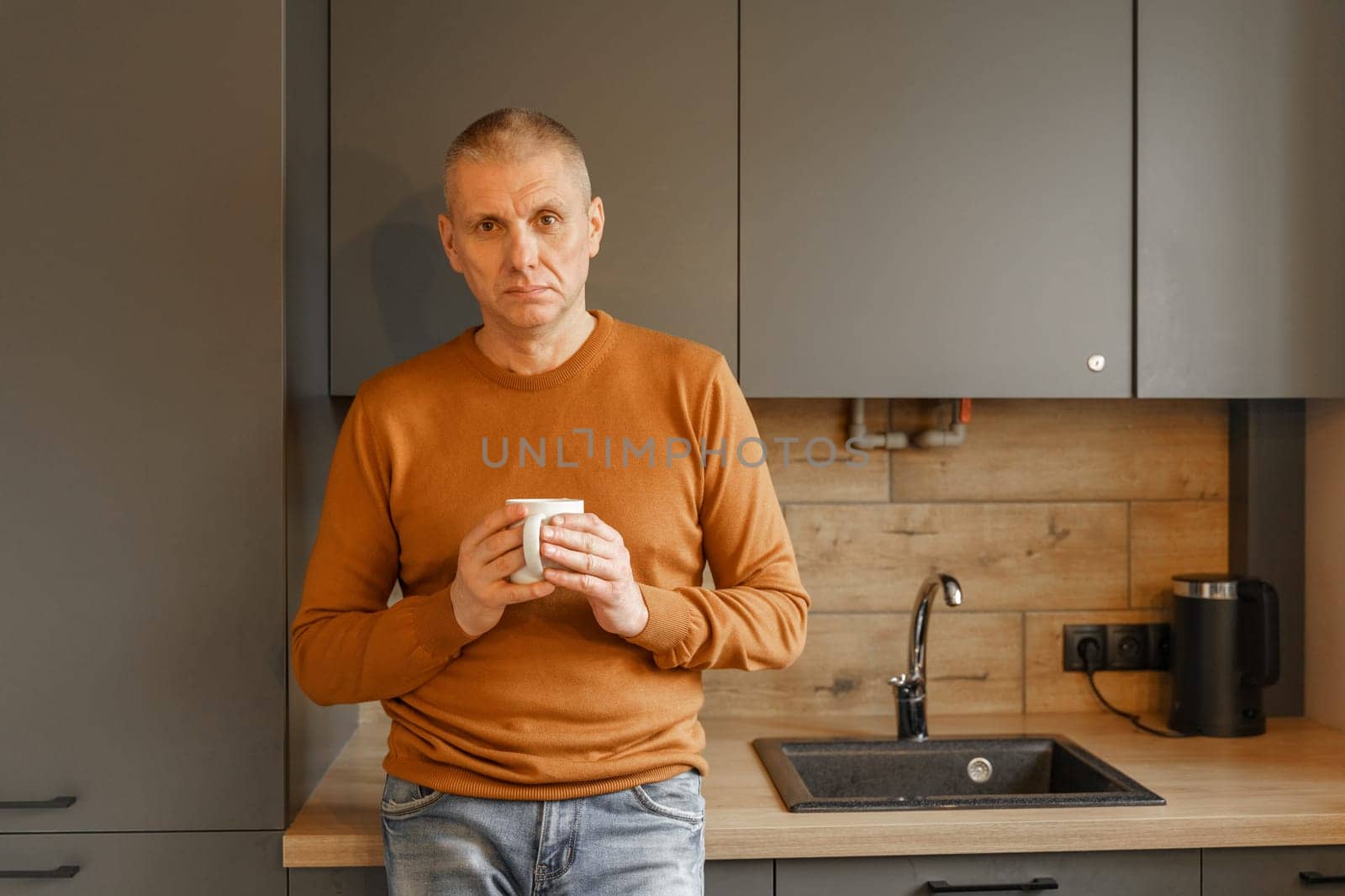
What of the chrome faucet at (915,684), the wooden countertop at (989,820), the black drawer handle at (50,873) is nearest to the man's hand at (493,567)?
the wooden countertop at (989,820)

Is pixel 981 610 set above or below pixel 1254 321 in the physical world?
below

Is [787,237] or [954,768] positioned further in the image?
[954,768]

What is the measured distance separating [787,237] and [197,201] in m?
0.87

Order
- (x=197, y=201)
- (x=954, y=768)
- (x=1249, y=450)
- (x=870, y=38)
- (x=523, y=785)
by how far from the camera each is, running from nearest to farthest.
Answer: (x=523, y=785) < (x=197, y=201) < (x=870, y=38) < (x=954, y=768) < (x=1249, y=450)

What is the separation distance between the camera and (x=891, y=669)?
2.19 meters

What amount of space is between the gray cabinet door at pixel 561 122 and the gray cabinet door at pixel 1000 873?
2.55 ft

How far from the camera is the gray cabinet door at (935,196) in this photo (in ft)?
5.92

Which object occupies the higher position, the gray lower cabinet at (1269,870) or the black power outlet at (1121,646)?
the black power outlet at (1121,646)

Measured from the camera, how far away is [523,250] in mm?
1371

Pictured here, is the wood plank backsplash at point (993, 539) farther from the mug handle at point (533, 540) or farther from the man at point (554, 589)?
the mug handle at point (533, 540)

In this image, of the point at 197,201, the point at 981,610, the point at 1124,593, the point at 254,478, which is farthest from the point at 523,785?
the point at 1124,593

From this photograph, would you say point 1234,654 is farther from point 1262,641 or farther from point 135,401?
point 135,401

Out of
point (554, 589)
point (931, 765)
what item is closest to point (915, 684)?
point (931, 765)

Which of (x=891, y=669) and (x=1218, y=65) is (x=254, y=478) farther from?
(x=1218, y=65)
